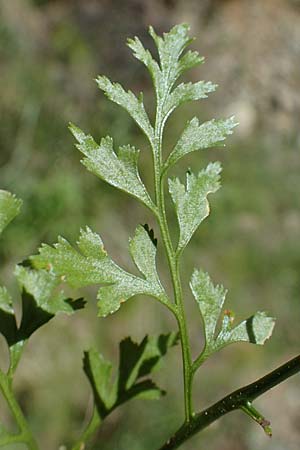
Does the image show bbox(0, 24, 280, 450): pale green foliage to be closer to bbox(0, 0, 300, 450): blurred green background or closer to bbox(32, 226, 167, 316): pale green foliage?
bbox(32, 226, 167, 316): pale green foliage

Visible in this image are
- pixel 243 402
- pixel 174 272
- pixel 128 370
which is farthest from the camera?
pixel 128 370

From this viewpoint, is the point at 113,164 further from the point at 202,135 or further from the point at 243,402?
the point at 243,402

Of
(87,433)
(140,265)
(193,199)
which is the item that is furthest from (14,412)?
(193,199)

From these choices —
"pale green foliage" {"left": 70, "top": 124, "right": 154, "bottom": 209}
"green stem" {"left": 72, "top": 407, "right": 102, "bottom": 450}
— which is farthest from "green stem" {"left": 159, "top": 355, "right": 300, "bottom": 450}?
"pale green foliage" {"left": 70, "top": 124, "right": 154, "bottom": 209}

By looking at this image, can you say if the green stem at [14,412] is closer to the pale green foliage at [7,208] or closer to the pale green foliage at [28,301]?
the pale green foliage at [28,301]

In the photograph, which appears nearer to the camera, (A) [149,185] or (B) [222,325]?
(B) [222,325]

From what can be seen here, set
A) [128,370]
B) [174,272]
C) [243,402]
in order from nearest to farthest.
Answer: [243,402]
[174,272]
[128,370]

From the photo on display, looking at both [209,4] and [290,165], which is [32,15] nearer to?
[209,4]

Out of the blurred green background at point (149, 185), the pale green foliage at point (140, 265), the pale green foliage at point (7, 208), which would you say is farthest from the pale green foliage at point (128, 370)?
the blurred green background at point (149, 185)
